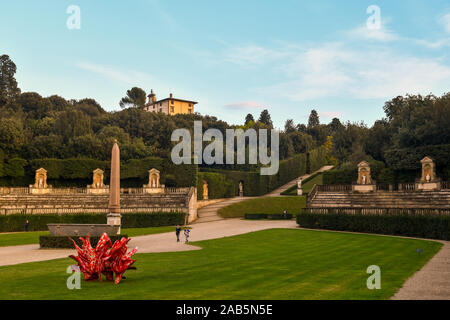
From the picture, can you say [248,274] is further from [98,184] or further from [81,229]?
[98,184]

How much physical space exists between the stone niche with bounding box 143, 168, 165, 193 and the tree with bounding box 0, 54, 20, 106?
59555 millimetres

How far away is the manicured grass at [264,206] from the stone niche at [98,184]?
1822cm

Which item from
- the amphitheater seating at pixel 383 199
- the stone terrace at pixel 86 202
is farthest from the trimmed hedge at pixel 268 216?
the stone terrace at pixel 86 202

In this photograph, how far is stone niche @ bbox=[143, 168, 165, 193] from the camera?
63.1 metres

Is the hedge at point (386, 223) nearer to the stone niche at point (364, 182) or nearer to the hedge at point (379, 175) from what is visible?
the stone niche at point (364, 182)

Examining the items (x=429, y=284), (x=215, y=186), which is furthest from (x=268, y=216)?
(x=429, y=284)

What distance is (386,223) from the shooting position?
128 ft

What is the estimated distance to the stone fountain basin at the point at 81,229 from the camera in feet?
105

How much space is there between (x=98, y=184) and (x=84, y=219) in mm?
18367

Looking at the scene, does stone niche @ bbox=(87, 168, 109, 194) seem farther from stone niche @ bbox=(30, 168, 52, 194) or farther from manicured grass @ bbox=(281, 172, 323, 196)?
manicured grass @ bbox=(281, 172, 323, 196)

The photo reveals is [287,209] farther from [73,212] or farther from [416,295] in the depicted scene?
[416,295]

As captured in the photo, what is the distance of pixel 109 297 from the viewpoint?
1279 centimetres

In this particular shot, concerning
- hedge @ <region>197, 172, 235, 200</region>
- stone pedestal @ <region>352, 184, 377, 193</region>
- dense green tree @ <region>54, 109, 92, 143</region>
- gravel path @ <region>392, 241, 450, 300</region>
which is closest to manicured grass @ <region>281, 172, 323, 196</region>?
hedge @ <region>197, 172, 235, 200</region>
